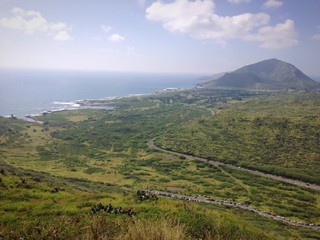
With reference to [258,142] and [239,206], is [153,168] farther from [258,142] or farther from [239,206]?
[258,142]

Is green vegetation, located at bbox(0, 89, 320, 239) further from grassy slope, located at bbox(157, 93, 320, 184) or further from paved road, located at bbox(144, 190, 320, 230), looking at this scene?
paved road, located at bbox(144, 190, 320, 230)

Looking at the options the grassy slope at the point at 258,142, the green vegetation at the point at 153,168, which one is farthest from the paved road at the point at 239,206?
the grassy slope at the point at 258,142

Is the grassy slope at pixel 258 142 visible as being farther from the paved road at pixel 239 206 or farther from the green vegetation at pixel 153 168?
the paved road at pixel 239 206

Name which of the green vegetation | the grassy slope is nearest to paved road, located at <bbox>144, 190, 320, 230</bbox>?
the green vegetation

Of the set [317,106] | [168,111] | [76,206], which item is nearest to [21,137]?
[168,111]

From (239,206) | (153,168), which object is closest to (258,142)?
(153,168)

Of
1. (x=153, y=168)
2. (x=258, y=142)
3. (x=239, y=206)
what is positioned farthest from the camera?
(x=258, y=142)

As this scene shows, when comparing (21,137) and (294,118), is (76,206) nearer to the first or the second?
(21,137)

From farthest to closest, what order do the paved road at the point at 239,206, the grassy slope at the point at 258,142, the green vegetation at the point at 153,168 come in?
the grassy slope at the point at 258,142 < the paved road at the point at 239,206 < the green vegetation at the point at 153,168
